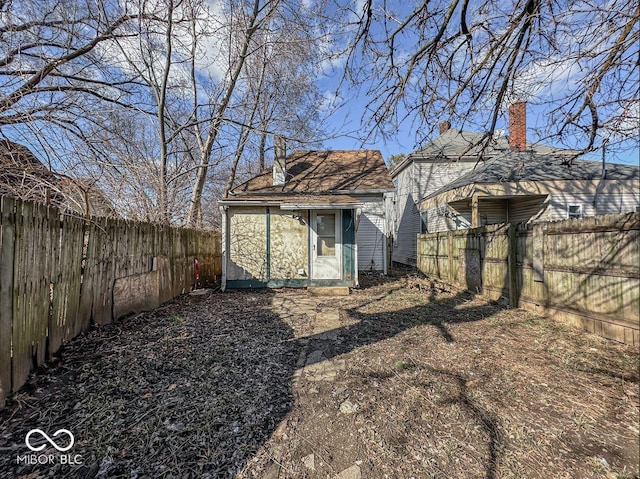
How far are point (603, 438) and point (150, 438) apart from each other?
3.39 m

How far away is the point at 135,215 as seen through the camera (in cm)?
651

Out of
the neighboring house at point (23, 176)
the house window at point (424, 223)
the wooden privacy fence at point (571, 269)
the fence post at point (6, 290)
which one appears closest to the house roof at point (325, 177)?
the house window at point (424, 223)

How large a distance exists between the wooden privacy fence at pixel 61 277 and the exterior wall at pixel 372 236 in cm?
741

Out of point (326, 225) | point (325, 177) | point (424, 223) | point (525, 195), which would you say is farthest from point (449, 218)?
point (326, 225)

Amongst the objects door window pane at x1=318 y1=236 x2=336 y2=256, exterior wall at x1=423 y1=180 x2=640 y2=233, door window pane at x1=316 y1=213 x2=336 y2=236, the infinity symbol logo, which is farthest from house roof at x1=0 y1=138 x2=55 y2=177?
exterior wall at x1=423 y1=180 x2=640 y2=233

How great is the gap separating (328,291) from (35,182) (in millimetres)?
6157

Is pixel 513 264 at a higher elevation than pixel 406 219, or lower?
lower

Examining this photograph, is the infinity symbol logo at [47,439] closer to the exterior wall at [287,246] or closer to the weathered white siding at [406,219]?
the exterior wall at [287,246]

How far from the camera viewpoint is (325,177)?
1170 cm

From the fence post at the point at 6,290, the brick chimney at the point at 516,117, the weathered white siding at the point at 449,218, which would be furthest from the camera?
the weathered white siding at the point at 449,218

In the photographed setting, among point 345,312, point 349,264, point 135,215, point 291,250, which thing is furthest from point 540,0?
point 135,215

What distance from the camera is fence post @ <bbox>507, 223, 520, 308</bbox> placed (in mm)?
5664

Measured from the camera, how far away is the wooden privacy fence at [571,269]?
357 cm

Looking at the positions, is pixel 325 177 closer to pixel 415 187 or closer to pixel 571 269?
pixel 415 187
